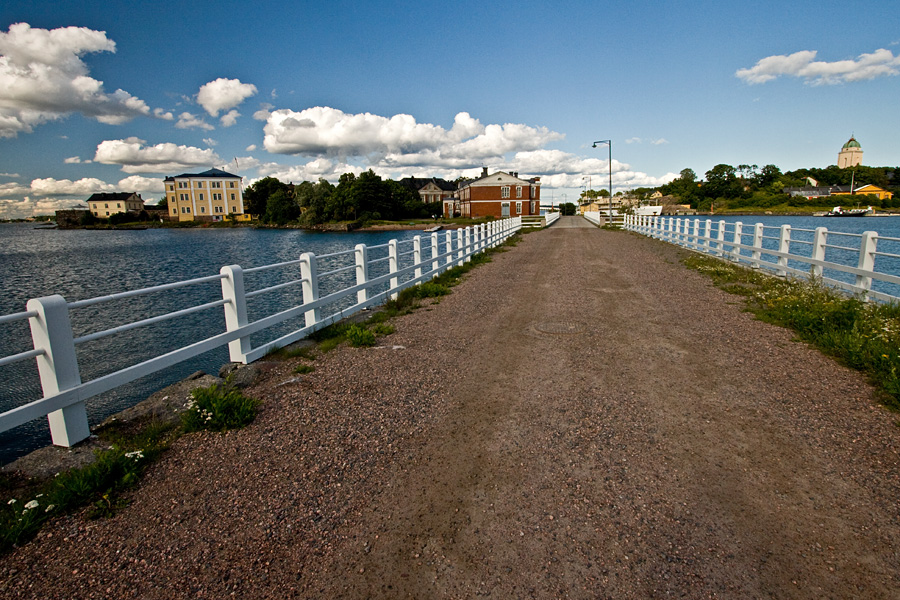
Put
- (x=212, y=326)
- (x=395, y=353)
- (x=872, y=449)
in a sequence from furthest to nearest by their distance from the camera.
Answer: (x=212, y=326), (x=395, y=353), (x=872, y=449)

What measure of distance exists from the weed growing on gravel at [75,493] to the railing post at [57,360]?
21.8 inches

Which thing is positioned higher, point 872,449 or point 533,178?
point 533,178

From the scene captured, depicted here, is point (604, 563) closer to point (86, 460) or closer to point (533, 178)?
point (86, 460)

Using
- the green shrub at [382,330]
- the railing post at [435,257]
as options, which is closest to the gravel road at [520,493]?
the green shrub at [382,330]

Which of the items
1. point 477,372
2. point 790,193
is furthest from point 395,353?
point 790,193

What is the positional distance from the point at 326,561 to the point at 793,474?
347 centimetres

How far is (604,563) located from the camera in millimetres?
2965

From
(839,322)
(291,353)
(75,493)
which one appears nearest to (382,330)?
(291,353)

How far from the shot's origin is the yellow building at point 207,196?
13600cm

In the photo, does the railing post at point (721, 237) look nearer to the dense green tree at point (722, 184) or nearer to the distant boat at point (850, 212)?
the distant boat at point (850, 212)

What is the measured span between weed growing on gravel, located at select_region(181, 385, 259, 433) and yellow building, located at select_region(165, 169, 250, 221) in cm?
14197

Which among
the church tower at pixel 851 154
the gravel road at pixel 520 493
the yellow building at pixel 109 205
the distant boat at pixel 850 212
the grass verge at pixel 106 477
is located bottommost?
the distant boat at pixel 850 212

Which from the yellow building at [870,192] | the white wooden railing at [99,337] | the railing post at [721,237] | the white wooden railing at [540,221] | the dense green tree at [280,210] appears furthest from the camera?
the yellow building at [870,192]

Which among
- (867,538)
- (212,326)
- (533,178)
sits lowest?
(212,326)
